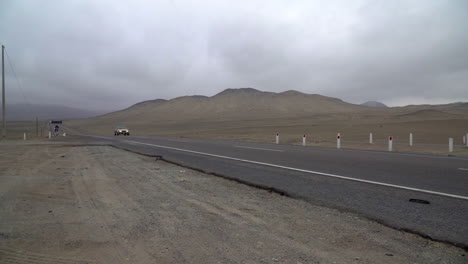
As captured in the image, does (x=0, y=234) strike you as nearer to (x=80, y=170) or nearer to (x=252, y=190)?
(x=252, y=190)

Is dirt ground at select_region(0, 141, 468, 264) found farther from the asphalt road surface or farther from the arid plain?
the arid plain

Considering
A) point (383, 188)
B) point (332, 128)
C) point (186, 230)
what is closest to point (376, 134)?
point (332, 128)

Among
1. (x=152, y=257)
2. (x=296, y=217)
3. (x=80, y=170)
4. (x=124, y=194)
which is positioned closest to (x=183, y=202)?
(x=124, y=194)

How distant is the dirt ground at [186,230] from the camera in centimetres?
456

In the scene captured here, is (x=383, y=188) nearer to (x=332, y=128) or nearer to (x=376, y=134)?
(x=376, y=134)

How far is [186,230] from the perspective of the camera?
5562 mm

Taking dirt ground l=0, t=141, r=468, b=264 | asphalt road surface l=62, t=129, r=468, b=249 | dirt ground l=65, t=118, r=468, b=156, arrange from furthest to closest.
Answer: dirt ground l=65, t=118, r=468, b=156 < asphalt road surface l=62, t=129, r=468, b=249 < dirt ground l=0, t=141, r=468, b=264

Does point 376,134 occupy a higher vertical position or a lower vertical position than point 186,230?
higher

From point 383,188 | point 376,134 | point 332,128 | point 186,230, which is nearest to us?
point 186,230

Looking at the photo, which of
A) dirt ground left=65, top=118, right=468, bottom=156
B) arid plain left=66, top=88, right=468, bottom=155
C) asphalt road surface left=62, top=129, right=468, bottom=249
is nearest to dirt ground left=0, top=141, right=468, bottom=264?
asphalt road surface left=62, top=129, right=468, bottom=249

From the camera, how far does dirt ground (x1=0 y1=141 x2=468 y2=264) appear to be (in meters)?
4.56

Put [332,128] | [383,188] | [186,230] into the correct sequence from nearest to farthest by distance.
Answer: [186,230] → [383,188] → [332,128]

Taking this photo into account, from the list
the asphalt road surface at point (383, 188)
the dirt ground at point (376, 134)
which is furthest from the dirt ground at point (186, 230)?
the dirt ground at point (376, 134)

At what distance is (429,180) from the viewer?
10.1m
